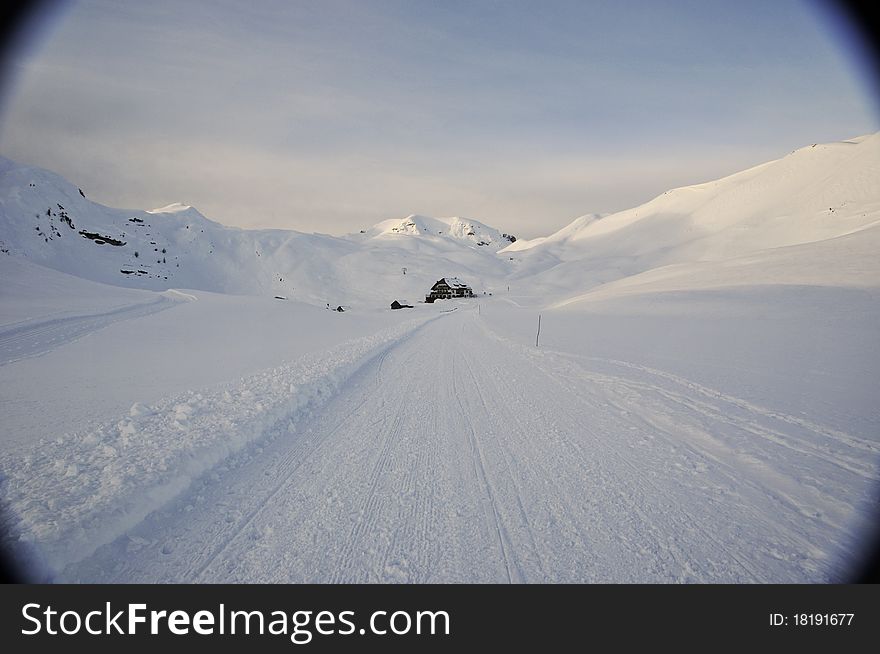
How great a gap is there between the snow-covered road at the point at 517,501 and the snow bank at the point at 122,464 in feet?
0.59

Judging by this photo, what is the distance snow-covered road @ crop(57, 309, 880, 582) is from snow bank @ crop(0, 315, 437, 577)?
0.18m

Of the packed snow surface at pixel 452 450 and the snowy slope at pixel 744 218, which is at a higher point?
the snowy slope at pixel 744 218

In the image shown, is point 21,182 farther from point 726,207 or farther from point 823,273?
point 726,207

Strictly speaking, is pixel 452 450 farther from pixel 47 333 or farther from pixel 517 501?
pixel 47 333

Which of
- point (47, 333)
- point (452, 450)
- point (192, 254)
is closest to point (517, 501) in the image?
point (452, 450)

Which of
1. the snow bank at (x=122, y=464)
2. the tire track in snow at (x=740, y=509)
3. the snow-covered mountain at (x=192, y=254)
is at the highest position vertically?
the snow-covered mountain at (x=192, y=254)

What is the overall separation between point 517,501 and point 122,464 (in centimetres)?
442

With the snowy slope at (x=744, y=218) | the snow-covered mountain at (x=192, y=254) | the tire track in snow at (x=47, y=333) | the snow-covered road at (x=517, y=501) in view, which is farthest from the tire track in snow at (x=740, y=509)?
the snow-covered mountain at (x=192, y=254)

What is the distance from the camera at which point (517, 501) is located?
398cm

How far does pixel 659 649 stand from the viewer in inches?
96.9

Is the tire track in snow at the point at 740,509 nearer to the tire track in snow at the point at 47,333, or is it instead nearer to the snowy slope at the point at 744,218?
the tire track in snow at the point at 47,333

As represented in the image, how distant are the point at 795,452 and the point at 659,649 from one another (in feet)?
14.6

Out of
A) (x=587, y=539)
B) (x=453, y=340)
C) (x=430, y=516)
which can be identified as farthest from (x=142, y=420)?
(x=453, y=340)

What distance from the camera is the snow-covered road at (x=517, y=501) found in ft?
9.85
